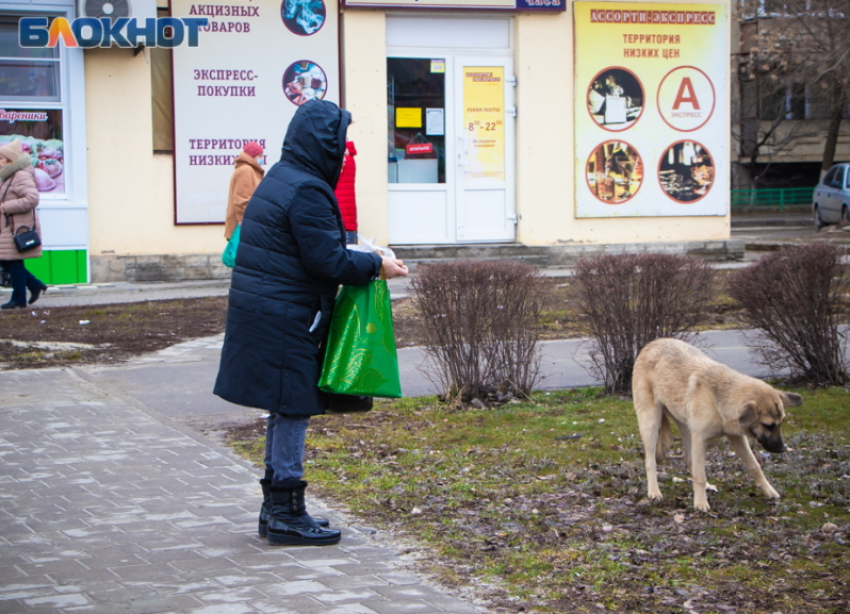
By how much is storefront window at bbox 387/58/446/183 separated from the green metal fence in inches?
1056

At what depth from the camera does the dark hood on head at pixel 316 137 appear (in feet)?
13.9

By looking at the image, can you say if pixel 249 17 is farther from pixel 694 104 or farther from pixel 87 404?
pixel 87 404

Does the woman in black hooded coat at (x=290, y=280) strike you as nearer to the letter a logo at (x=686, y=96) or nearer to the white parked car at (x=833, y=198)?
the letter a logo at (x=686, y=96)

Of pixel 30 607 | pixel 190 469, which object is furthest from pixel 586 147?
pixel 30 607

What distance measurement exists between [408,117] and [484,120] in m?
1.16

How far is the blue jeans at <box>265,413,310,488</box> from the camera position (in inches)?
170

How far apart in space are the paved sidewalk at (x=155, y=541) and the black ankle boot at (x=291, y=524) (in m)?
0.05

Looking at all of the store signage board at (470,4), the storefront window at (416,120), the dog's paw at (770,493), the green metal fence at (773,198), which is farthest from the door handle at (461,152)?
the green metal fence at (773,198)

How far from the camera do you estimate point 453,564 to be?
13.5ft

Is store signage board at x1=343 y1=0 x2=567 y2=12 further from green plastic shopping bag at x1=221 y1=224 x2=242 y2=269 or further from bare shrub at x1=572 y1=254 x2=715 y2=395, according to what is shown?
bare shrub at x1=572 y1=254 x2=715 y2=395

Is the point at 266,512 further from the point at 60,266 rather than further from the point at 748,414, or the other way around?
the point at 60,266

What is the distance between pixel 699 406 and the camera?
4.72 metres

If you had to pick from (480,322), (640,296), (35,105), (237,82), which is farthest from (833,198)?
(480,322)

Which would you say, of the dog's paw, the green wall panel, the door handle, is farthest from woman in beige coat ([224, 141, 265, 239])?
the dog's paw
